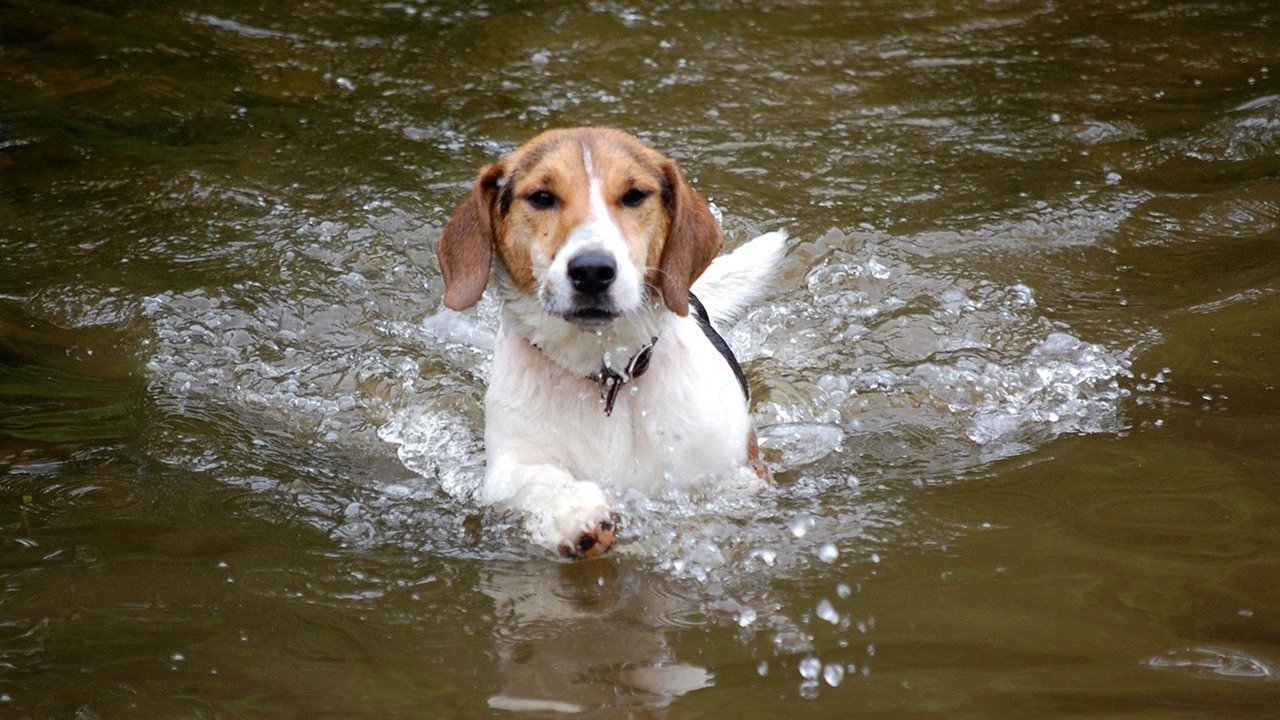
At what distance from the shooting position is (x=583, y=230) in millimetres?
4160

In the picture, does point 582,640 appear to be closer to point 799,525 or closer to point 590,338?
point 799,525

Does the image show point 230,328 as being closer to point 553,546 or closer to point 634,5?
point 553,546

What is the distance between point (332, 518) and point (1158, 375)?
3240 mm

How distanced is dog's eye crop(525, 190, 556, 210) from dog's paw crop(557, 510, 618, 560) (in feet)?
3.62

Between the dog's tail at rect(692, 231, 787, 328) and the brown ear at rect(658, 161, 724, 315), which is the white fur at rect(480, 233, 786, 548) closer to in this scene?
the brown ear at rect(658, 161, 724, 315)

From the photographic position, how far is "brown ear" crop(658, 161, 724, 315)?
4488 mm

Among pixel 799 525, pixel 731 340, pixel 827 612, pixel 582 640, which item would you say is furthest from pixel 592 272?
pixel 731 340

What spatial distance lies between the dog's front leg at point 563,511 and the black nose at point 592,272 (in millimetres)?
626

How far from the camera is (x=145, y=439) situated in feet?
16.0

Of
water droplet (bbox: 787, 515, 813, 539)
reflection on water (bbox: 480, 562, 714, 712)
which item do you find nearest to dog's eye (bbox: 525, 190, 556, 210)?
reflection on water (bbox: 480, 562, 714, 712)

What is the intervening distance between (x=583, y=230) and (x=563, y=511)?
912 millimetres

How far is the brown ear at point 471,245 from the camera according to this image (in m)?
4.57

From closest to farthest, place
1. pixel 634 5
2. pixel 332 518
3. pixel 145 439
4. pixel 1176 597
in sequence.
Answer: pixel 1176 597 < pixel 332 518 < pixel 145 439 < pixel 634 5

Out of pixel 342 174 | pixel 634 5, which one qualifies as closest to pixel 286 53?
pixel 342 174
